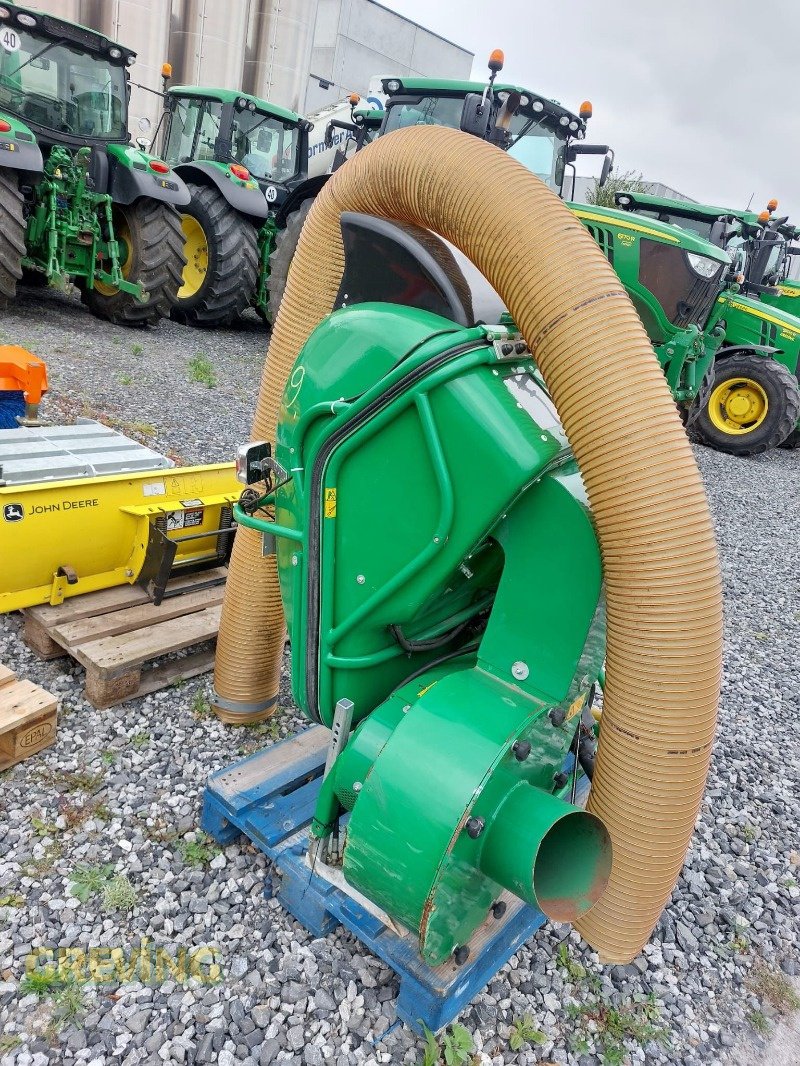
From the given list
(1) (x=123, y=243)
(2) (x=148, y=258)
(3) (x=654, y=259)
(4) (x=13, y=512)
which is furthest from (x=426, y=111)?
(4) (x=13, y=512)

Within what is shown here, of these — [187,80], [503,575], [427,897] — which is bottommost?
[427,897]

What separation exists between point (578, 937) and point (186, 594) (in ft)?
6.56

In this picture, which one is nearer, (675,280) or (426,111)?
(426,111)

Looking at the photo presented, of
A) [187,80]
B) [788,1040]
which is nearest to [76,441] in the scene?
[788,1040]

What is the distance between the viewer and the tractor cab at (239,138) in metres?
8.88

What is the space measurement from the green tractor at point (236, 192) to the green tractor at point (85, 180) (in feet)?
2.13

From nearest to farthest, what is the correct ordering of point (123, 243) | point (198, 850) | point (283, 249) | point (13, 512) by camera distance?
1. point (198, 850)
2. point (13, 512)
3. point (123, 243)
4. point (283, 249)

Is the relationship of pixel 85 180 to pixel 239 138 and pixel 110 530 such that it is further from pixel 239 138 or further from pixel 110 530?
pixel 110 530

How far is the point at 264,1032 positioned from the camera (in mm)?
1839

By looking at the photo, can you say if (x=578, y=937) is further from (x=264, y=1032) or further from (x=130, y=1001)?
(x=130, y=1001)

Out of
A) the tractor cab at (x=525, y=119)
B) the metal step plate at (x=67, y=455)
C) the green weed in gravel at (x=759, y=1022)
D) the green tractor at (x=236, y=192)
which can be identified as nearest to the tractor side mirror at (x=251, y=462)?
the metal step plate at (x=67, y=455)

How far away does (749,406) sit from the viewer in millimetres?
8969

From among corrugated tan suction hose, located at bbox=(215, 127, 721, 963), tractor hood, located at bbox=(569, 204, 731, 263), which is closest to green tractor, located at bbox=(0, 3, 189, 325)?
tractor hood, located at bbox=(569, 204, 731, 263)

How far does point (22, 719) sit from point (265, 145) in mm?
8880
